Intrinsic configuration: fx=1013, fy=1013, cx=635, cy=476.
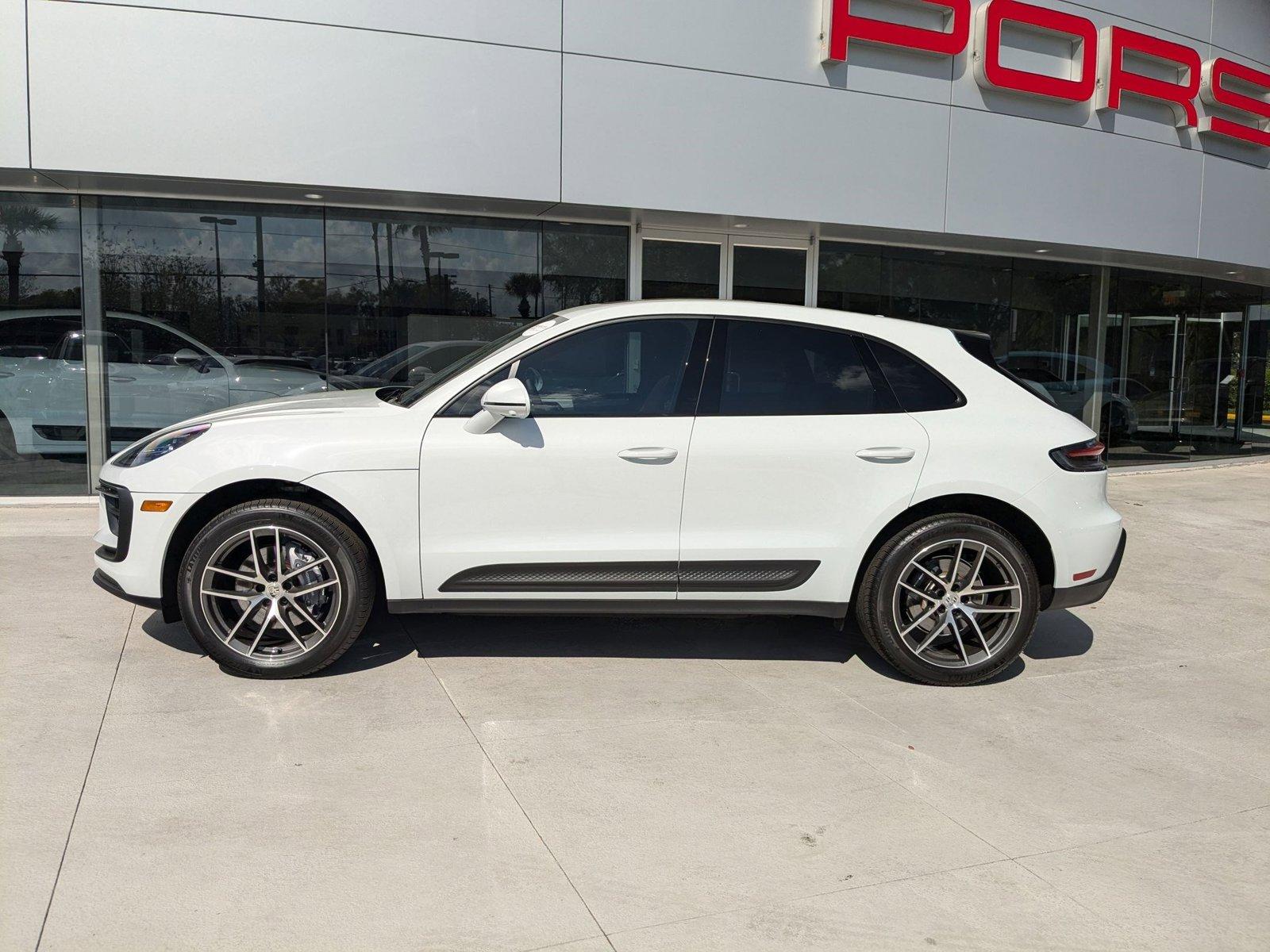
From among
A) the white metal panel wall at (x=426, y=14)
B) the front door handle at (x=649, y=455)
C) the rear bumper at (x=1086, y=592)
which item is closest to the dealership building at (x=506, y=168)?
the white metal panel wall at (x=426, y=14)

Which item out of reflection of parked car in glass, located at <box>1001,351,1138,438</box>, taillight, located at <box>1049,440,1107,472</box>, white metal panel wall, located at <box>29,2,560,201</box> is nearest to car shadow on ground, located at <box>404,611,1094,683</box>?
taillight, located at <box>1049,440,1107,472</box>

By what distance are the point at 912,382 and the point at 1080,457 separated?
89cm

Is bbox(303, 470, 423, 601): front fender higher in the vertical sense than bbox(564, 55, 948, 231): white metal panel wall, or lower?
lower

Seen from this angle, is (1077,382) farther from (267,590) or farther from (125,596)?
(125,596)

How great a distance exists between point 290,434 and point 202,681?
1.23m

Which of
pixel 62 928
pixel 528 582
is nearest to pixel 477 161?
pixel 528 582

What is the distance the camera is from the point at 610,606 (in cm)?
482

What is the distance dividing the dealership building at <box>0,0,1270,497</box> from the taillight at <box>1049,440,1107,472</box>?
555 cm

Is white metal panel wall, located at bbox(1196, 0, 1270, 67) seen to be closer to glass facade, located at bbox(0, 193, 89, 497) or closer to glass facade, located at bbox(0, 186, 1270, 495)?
glass facade, located at bbox(0, 186, 1270, 495)

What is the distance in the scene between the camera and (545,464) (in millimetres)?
4645

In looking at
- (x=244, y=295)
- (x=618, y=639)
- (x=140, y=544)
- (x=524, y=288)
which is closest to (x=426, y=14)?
(x=524, y=288)

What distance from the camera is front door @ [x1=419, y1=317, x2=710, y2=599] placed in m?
4.64

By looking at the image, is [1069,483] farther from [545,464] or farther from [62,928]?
[62,928]

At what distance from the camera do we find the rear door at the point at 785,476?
187 inches
